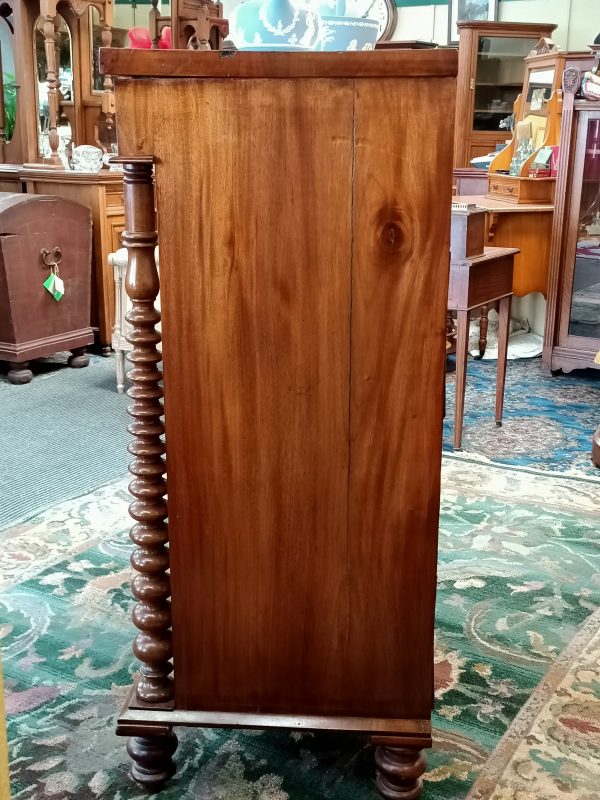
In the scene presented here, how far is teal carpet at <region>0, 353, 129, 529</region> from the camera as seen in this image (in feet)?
10.0

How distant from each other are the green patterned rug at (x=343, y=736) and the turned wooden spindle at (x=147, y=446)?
0.24m

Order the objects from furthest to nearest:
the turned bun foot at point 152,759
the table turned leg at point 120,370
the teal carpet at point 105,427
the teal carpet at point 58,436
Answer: the table turned leg at point 120,370
the teal carpet at point 105,427
the teal carpet at point 58,436
the turned bun foot at point 152,759

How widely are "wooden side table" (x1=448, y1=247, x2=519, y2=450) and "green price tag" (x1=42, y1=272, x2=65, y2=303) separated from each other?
6.88 ft

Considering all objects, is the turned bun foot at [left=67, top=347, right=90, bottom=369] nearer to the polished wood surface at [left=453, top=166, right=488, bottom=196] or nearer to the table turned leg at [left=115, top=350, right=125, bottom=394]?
the table turned leg at [left=115, top=350, right=125, bottom=394]

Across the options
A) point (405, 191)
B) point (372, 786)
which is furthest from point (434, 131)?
point (372, 786)

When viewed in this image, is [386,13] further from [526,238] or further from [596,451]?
[596,451]

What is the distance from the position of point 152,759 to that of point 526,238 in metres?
4.02

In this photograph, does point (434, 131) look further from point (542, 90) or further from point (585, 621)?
point (542, 90)

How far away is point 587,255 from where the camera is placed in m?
4.61

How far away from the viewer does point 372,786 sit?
1.63 meters

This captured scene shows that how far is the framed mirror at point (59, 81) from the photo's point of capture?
5.14 metres

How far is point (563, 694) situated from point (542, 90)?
481 cm

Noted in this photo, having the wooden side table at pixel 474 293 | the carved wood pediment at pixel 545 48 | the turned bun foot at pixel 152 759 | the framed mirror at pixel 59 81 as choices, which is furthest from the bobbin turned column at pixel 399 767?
the carved wood pediment at pixel 545 48

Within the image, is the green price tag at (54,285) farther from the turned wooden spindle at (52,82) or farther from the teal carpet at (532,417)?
the teal carpet at (532,417)
